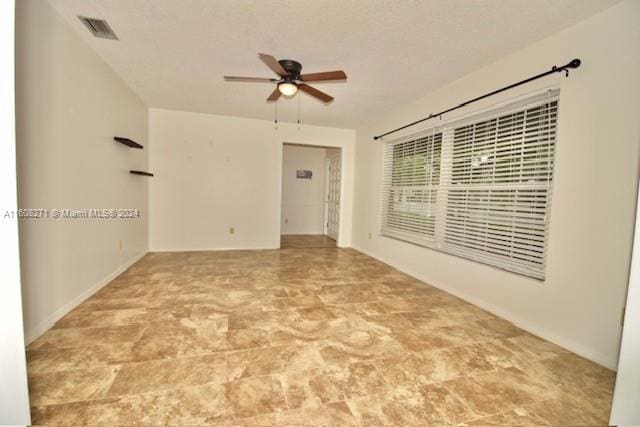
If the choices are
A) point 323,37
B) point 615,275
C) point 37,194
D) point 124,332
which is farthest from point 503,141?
point 37,194

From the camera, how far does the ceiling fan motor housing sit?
274 centimetres

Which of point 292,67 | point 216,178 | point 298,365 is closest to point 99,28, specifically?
point 292,67

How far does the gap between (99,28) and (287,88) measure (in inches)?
66.8

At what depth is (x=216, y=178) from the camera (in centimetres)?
520

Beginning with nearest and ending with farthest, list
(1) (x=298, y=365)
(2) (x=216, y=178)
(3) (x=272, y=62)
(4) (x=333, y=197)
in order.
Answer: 1. (1) (x=298, y=365)
2. (3) (x=272, y=62)
3. (2) (x=216, y=178)
4. (4) (x=333, y=197)

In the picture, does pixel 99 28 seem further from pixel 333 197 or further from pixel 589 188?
pixel 333 197

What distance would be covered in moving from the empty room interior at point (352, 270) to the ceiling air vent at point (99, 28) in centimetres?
2

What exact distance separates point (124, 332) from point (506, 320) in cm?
326

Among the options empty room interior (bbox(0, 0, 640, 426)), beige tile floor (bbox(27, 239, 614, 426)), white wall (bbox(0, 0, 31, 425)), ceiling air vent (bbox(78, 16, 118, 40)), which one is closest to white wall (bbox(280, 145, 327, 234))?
empty room interior (bbox(0, 0, 640, 426))

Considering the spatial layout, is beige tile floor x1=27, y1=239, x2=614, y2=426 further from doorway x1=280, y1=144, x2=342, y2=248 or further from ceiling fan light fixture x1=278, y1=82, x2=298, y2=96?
doorway x1=280, y1=144, x2=342, y2=248

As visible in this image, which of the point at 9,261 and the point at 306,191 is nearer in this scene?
the point at 9,261

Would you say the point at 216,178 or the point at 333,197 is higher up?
the point at 216,178

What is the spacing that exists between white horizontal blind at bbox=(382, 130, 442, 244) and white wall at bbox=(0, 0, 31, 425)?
370 centimetres

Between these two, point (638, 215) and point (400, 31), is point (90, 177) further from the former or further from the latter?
point (638, 215)
